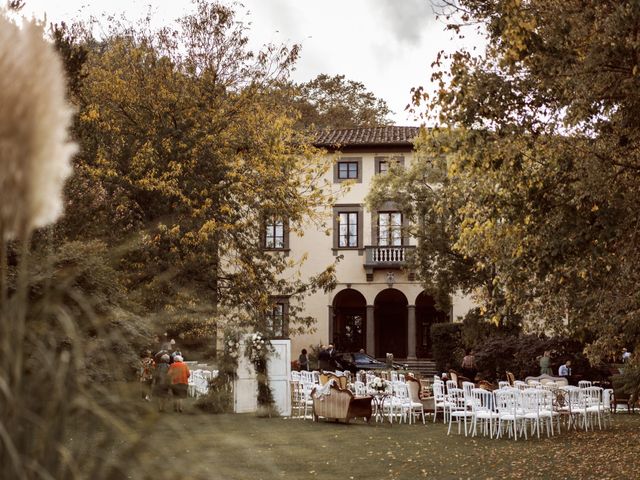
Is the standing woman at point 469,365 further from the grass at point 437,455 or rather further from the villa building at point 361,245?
the villa building at point 361,245

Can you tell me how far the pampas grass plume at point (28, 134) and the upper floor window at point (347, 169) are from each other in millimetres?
37279

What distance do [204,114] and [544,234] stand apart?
14309 millimetres

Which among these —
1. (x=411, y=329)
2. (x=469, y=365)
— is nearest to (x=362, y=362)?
(x=411, y=329)

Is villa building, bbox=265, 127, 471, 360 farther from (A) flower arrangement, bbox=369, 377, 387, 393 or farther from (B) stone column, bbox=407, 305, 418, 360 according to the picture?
(A) flower arrangement, bbox=369, 377, 387, 393

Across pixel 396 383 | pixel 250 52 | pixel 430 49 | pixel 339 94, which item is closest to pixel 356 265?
pixel 339 94

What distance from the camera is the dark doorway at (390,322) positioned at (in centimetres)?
4150

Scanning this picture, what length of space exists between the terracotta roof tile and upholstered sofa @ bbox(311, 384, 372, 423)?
19.9 metres

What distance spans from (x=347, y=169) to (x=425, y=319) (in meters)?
7.84

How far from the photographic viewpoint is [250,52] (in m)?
24.3

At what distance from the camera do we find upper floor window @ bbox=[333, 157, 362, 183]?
Result: 39562 mm

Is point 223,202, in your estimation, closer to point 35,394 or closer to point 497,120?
point 497,120

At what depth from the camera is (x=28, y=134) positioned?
2.13 m

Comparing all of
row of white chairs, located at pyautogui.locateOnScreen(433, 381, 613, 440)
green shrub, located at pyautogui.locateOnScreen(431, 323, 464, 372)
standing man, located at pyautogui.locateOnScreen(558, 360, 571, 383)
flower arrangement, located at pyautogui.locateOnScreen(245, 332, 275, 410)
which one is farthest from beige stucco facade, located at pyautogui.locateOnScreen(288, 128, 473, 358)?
row of white chairs, located at pyautogui.locateOnScreen(433, 381, 613, 440)

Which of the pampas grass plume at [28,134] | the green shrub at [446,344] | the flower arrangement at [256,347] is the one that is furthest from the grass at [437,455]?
the green shrub at [446,344]
